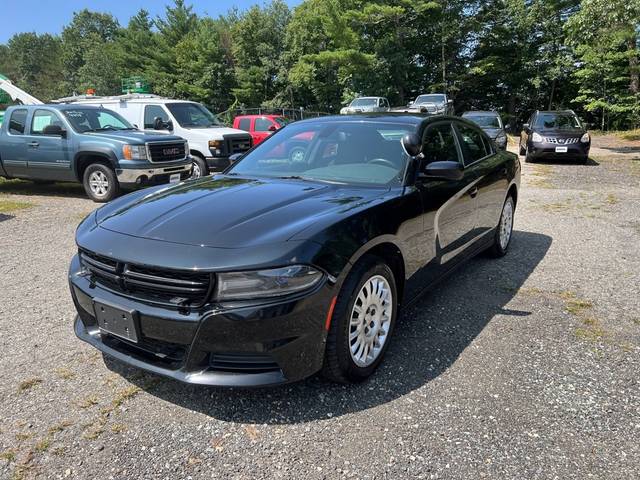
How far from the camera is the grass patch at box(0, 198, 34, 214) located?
8.30 meters

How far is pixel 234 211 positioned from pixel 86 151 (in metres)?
7.35

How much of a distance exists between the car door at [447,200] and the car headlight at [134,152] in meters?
6.27

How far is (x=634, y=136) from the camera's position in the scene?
72.8ft

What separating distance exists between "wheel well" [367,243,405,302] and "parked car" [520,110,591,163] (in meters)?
12.3

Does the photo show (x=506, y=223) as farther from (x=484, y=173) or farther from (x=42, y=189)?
(x=42, y=189)

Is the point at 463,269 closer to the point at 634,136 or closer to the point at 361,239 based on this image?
the point at 361,239

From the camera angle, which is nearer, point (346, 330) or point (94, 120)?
point (346, 330)

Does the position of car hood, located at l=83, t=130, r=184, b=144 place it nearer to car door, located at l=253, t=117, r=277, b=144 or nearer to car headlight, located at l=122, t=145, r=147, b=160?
car headlight, located at l=122, t=145, r=147, b=160

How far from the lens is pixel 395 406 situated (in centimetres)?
262

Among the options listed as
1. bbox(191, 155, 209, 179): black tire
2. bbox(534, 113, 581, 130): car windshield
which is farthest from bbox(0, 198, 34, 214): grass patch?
bbox(534, 113, 581, 130): car windshield

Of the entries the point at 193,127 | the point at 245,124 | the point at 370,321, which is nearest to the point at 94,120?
the point at 193,127

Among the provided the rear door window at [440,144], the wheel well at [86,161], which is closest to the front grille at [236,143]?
the wheel well at [86,161]

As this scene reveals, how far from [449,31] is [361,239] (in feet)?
114

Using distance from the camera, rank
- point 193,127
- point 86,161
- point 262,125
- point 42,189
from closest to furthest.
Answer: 1. point 86,161
2. point 42,189
3. point 193,127
4. point 262,125
